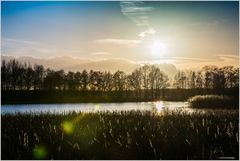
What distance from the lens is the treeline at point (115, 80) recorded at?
45.9 meters

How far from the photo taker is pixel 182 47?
35.6ft

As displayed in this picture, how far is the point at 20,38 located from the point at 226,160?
23.0 feet

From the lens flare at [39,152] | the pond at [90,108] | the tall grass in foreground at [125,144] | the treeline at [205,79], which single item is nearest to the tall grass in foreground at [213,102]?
the pond at [90,108]

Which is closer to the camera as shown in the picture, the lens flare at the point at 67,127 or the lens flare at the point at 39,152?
the lens flare at the point at 39,152

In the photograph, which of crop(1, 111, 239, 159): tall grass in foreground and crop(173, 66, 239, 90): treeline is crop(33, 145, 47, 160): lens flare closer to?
crop(1, 111, 239, 159): tall grass in foreground

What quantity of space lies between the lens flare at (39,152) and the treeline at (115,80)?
3209 centimetres

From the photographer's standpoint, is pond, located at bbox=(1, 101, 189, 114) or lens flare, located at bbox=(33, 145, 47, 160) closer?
lens flare, located at bbox=(33, 145, 47, 160)

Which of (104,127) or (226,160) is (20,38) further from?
(226,160)

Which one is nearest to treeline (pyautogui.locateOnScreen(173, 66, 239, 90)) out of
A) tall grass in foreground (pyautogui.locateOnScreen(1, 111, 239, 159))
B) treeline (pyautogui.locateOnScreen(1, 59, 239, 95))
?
treeline (pyautogui.locateOnScreen(1, 59, 239, 95))

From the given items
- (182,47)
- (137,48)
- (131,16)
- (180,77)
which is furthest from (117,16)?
(180,77)

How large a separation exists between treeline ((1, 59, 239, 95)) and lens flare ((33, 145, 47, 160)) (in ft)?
105

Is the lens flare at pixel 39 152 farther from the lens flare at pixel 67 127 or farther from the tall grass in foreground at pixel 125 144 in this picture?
the lens flare at pixel 67 127

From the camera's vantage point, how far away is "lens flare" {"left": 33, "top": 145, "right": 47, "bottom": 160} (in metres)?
8.16

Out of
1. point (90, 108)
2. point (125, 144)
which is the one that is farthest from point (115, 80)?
point (125, 144)
